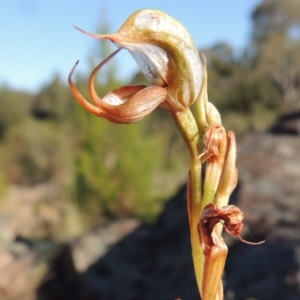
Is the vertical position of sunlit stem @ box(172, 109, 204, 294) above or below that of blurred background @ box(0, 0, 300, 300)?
above

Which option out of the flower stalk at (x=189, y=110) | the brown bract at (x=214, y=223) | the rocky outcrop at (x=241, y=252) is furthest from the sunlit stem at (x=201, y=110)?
the rocky outcrop at (x=241, y=252)

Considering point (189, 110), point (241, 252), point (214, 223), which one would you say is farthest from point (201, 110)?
point (241, 252)

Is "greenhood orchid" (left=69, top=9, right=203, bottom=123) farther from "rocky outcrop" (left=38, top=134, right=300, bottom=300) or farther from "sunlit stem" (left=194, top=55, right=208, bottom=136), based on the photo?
"rocky outcrop" (left=38, top=134, right=300, bottom=300)

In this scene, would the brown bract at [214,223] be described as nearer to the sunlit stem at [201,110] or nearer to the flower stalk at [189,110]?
the flower stalk at [189,110]

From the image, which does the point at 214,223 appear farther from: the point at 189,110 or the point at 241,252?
the point at 241,252

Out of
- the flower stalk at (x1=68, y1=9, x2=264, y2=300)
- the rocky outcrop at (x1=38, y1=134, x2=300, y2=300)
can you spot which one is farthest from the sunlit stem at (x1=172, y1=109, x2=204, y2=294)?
the rocky outcrop at (x1=38, y1=134, x2=300, y2=300)

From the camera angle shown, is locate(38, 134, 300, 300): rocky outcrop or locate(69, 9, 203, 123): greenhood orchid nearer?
locate(69, 9, 203, 123): greenhood orchid

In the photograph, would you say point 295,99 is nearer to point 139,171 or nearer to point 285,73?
point 285,73

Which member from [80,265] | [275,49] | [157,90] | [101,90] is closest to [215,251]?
[157,90]
